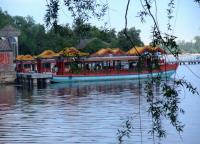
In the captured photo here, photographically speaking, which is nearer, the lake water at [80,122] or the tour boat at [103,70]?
the lake water at [80,122]

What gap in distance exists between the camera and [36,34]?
302ft

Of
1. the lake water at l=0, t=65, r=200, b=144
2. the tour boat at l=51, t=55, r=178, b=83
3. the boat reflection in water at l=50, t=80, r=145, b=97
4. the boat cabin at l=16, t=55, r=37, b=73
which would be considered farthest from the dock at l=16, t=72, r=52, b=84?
the lake water at l=0, t=65, r=200, b=144

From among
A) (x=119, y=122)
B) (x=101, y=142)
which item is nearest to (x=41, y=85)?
(x=119, y=122)

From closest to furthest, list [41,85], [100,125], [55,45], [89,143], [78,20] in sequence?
[78,20] → [89,143] → [100,125] → [41,85] → [55,45]

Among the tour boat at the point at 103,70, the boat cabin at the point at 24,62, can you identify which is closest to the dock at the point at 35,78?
the tour boat at the point at 103,70

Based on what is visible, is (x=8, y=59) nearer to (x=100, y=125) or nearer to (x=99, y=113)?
(x=99, y=113)

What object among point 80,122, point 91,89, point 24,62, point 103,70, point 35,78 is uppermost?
point 24,62

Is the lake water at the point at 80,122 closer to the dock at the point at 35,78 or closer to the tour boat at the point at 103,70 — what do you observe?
the dock at the point at 35,78

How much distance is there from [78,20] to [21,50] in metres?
84.0

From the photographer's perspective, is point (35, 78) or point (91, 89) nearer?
point (91, 89)

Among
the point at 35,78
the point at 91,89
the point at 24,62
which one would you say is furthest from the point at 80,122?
the point at 24,62

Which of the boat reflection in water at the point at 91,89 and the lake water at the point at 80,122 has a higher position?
the lake water at the point at 80,122

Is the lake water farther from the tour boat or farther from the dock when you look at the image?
the tour boat

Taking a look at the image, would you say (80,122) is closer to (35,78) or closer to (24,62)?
(35,78)
